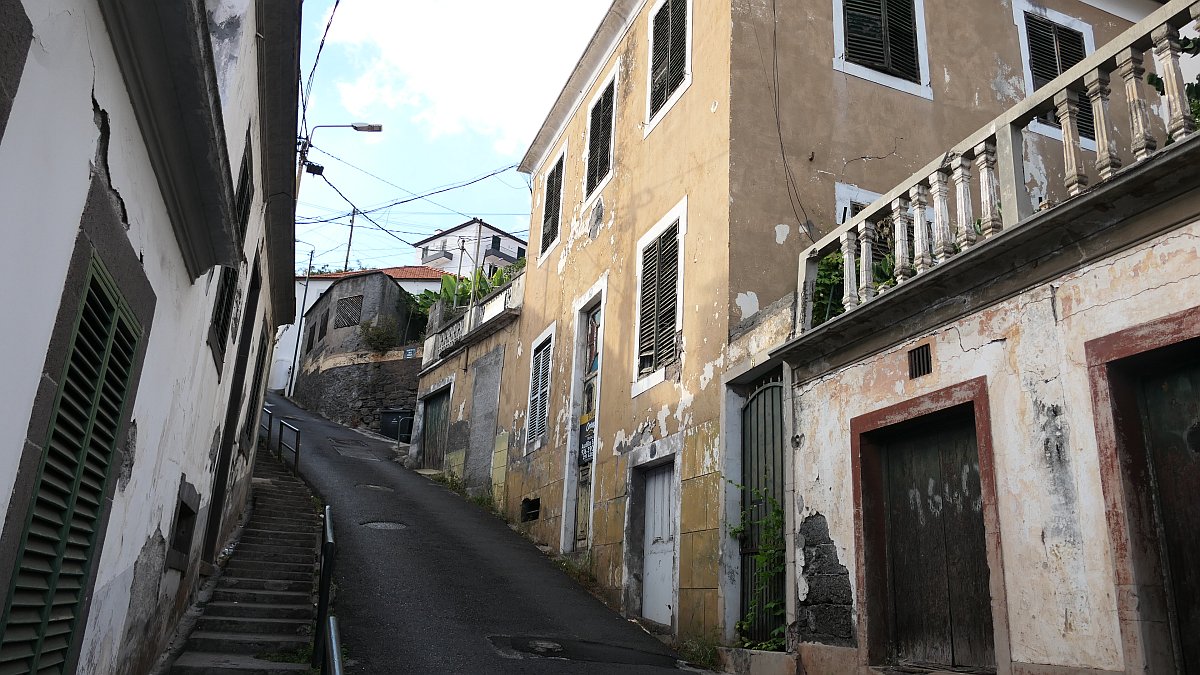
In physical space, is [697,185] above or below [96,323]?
above

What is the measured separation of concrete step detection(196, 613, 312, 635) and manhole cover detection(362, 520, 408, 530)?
14.9ft

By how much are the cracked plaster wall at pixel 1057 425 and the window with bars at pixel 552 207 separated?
1081 cm

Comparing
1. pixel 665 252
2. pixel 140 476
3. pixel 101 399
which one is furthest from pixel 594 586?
pixel 101 399

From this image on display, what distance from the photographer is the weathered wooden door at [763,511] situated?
8.10 metres

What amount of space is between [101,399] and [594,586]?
8280 mm

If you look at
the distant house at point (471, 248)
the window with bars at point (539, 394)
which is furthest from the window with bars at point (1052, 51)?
the distant house at point (471, 248)

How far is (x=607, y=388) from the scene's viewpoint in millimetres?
12539

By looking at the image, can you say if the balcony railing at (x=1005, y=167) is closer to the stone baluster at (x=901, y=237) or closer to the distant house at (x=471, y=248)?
the stone baluster at (x=901, y=237)

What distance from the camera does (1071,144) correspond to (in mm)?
5621

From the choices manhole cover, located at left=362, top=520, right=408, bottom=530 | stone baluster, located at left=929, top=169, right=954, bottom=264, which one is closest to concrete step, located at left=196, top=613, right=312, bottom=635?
manhole cover, located at left=362, top=520, right=408, bottom=530

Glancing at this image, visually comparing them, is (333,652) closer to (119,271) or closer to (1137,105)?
(119,271)

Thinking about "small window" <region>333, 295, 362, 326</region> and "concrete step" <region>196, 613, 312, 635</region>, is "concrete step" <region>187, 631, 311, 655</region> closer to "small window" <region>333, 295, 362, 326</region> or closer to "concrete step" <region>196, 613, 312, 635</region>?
"concrete step" <region>196, 613, 312, 635</region>

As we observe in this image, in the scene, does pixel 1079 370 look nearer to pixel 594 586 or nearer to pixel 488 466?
pixel 594 586

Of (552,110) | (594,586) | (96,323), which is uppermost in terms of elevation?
(552,110)
